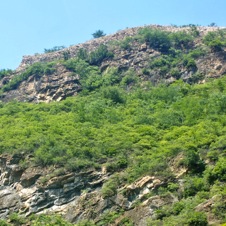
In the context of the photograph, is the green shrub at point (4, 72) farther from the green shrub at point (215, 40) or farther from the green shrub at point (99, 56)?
the green shrub at point (215, 40)

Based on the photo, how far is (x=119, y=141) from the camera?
133ft

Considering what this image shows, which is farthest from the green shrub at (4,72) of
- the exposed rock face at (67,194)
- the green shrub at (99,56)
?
the exposed rock face at (67,194)

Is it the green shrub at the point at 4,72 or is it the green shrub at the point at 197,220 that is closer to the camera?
the green shrub at the point at 197,220

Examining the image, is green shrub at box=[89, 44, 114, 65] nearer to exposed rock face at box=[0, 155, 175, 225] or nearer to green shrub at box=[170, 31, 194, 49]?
green shrub at box=[170, 31, 194, 49]

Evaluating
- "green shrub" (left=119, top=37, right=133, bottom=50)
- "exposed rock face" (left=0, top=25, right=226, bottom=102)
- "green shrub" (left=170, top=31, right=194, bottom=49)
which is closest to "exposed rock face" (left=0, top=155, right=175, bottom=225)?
"exposed rock face" (left=0, top=25, right=226, bottom=102)

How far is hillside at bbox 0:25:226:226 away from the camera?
105ft

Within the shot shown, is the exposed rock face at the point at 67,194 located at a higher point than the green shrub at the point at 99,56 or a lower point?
lower

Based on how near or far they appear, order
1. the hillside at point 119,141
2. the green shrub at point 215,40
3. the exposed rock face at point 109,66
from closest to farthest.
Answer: the hillside at point 119,141 → the exposed rock face at point 109,66 → the green shrub at point 215,40

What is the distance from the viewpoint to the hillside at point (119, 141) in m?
32.0

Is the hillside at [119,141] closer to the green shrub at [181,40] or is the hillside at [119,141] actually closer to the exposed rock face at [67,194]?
the exposed rock face at [67,194]

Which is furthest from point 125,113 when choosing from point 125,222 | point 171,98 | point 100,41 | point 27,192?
point 100,41

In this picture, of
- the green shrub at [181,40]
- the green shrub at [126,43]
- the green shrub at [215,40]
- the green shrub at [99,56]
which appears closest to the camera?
the green shrub at [215,40]

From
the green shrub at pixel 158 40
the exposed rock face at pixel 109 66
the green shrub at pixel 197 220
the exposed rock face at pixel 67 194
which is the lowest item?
the green shrub at pixel 197 220

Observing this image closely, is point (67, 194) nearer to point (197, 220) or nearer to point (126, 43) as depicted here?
point (197, 220)
